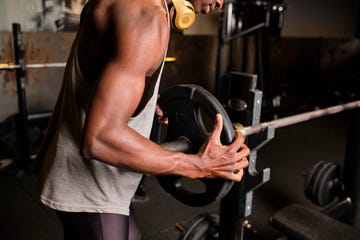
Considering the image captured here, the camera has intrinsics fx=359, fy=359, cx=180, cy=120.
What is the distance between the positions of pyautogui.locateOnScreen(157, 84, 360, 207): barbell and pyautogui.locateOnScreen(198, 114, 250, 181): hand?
3 cm

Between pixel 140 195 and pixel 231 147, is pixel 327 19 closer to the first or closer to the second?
pixel 140 195

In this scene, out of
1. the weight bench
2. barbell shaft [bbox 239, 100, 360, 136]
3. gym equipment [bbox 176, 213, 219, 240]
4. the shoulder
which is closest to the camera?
the shoulder

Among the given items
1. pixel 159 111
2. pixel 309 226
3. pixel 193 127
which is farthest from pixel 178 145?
pixel 309 226

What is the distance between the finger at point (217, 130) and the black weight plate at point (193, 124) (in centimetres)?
3

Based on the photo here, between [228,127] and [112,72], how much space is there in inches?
11.5

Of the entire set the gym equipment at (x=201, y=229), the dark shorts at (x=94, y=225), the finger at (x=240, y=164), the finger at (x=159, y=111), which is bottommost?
the gym equipment at (x=201, y=229)

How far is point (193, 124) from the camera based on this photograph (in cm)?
87

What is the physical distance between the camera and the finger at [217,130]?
0.71 meters

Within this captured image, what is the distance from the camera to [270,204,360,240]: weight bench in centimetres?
135

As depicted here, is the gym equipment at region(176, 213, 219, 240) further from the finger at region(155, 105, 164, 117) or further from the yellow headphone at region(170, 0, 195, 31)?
the yellow headphone at region(170, 0, 195, 31)

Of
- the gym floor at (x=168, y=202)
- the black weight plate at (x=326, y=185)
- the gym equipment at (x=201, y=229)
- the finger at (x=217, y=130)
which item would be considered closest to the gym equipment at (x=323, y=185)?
the black weight plate at (x=326, y=185)

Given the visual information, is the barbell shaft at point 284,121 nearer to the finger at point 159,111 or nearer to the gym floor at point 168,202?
the finger at point 159,111

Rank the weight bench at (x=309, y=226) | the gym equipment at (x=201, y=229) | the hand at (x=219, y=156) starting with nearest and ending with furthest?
the hand at (x=219, y=156) < the gym equipment at (x=201, y=229) < the weight bench at (x=309, y=226)

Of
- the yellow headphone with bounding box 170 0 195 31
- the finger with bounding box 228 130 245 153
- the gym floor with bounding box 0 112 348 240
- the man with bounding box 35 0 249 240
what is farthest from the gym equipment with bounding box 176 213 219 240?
the yellow headphone with bounding box 170 0 195 31
